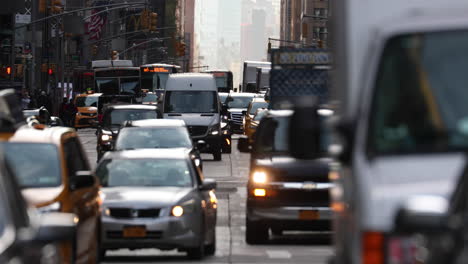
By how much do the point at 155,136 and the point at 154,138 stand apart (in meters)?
0.08

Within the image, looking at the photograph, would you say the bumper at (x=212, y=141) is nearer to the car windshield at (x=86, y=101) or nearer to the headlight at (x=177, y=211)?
the headlight at (x=177, y=211)

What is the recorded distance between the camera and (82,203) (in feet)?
41.6

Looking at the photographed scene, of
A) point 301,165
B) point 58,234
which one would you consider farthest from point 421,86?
point 301,165

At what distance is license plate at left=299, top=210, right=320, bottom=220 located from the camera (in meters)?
19.2

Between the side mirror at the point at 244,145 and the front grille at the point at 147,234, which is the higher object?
the side mirror at the point at 244,145

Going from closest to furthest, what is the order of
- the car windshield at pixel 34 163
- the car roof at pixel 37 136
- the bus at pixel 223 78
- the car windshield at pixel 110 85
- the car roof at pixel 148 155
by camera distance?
1. the car windshield at pixel 34 163
2. the car roof at pixel 37 136
3. the car roof at pixel 148 155
4. the car windshield at pixel 110 85
5. the bus at pixel 223 78

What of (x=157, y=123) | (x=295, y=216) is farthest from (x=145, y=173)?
(x=157, y=123)

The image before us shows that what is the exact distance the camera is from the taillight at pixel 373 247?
21.6 ft

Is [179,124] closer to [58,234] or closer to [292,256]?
[292,256]

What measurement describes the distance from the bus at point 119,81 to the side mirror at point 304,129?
65213 mm

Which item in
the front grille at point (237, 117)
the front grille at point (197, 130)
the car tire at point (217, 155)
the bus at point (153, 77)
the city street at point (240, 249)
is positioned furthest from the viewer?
the bus at point (153, 77)

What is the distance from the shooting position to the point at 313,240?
20484 mm

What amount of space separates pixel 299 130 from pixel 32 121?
7.57 metres

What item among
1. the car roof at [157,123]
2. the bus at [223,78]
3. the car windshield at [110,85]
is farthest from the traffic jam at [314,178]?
the bus at [223,78]
